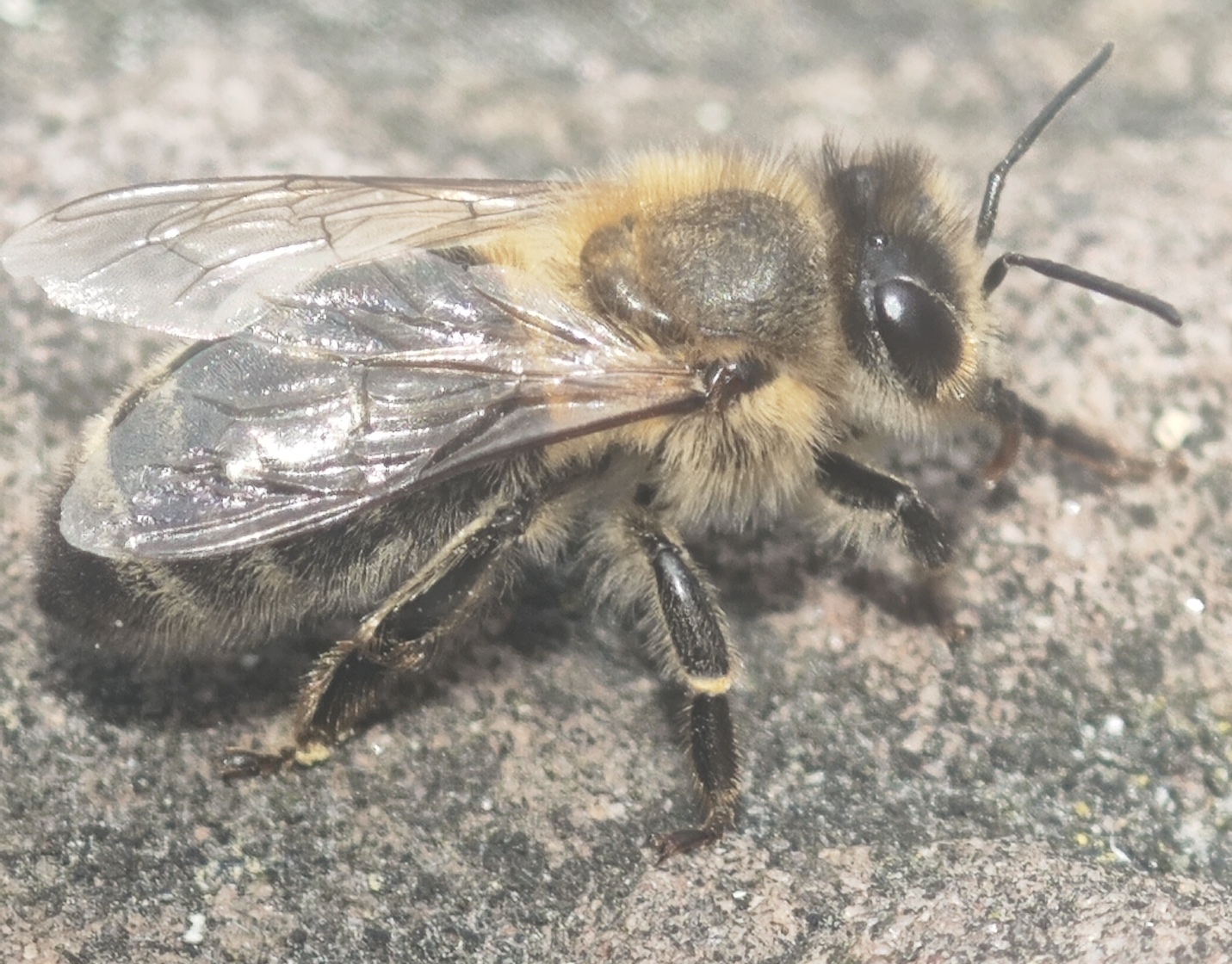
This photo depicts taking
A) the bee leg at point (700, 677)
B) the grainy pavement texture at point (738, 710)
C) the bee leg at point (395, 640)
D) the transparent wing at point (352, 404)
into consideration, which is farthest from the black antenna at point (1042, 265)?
the bee leg at point (395, 640)

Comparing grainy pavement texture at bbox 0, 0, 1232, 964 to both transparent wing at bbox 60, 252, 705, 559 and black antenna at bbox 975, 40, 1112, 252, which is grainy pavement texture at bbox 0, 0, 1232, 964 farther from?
transparent wing at bbox 60, 252, 705, 559

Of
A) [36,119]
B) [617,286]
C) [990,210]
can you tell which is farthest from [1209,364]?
[36,119]

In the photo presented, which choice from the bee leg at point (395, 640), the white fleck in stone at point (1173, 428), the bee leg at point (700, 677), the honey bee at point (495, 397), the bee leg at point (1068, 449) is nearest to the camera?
the honey bee at point (495, 397)

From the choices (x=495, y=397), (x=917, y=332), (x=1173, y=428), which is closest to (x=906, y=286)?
(x=917, y=332)

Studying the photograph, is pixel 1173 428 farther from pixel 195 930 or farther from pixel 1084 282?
pixel 195 930

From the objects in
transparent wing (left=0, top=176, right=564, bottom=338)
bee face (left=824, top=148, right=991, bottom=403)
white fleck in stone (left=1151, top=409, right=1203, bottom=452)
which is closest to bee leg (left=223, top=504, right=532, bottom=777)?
transparent wing (left=0, top=176, right=564, bottom=338)

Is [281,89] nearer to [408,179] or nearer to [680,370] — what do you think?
[408,179]

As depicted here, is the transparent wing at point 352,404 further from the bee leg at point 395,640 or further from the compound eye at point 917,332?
the compound eye at point 917,332
